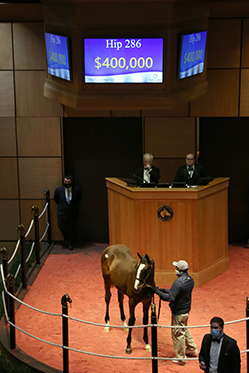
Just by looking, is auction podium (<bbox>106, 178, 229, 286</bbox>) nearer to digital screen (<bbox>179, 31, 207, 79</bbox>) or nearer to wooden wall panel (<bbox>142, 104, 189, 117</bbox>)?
digital screen (<bbox>179, 31, 207, 79</bbox>)

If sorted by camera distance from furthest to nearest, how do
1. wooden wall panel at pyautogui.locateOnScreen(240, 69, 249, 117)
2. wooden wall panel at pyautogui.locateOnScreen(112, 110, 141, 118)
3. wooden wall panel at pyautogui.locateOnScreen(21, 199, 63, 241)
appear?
wooden wall panel at pyautogui.locateOnScreen(21, 199, 63, 241) < wooden wall panel at pyautogui.locateOnScreen(112, 110, 141, 118) < wooden wall panel at pyautogui.locateOnScreen(240, 69, 249, 117)

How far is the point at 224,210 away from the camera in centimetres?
927

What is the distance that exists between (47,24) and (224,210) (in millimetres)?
4793

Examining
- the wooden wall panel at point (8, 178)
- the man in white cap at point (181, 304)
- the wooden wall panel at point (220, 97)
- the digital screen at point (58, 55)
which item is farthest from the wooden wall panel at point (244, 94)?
the man in white cap at point (181, 304)

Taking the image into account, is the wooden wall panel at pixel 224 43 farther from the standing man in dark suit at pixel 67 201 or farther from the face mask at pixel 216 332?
the face mask at pixel 216 332

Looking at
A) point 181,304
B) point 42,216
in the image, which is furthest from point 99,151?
point 181,304

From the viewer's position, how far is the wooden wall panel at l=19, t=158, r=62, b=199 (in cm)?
1109

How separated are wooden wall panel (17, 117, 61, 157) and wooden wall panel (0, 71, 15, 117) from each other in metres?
0.29

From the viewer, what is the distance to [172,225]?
865cm

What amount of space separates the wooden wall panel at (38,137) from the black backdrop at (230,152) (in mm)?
3135

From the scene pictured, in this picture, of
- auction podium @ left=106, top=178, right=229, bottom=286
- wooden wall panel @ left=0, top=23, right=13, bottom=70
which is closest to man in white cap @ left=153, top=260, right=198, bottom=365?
auction podium @ left=106, top=178, right=229, bottom=286

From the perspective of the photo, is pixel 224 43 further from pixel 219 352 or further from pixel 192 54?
pixel 219 352

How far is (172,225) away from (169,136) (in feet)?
9.38

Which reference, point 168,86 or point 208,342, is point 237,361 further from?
point 168,86
